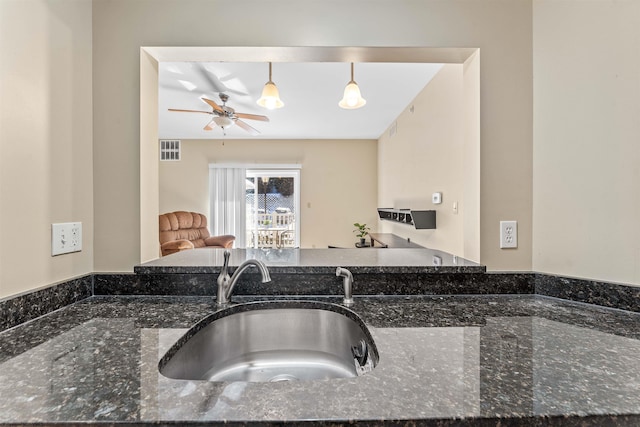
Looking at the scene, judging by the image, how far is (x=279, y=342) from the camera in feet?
3.90

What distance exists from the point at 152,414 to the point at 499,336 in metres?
0.88

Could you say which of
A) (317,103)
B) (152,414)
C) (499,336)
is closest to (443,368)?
(499,336)

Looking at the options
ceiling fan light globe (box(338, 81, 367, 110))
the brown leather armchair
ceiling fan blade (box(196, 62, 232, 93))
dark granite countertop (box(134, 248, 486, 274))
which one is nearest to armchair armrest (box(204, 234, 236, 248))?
the brown leather armchair

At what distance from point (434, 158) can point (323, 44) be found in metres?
2.12

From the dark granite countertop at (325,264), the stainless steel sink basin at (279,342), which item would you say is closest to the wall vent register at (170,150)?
the dark granite countertop at (325,264)

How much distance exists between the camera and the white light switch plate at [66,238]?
1.11 metres

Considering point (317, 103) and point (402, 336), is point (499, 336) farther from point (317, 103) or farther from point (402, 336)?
point (317, 103)

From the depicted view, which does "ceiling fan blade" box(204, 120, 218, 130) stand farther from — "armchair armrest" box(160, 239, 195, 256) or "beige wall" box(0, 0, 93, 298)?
"beige wall" box(0, 0, 93, 298)

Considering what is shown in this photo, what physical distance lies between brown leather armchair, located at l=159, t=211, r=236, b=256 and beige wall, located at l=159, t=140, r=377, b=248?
0.77 m

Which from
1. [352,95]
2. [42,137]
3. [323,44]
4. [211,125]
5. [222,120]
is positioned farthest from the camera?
[211,125]

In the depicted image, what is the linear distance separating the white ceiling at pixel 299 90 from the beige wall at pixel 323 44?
1314 mm

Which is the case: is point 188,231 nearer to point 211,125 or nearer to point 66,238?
point 211,125

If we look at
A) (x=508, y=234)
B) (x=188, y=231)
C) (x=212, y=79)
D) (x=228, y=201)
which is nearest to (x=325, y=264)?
(x=508, y=234)

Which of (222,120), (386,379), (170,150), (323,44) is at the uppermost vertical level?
(170,150)
